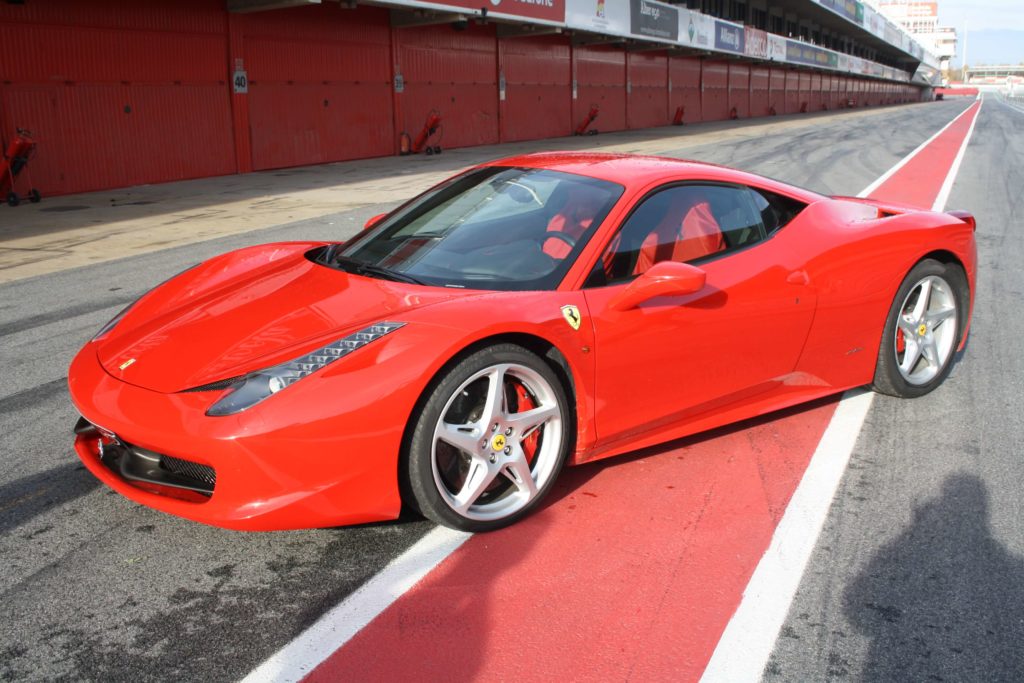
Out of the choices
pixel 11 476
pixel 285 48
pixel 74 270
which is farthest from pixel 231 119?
pixel 11 476

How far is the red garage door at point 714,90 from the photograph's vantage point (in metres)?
44.7

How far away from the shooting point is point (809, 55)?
5997 cm

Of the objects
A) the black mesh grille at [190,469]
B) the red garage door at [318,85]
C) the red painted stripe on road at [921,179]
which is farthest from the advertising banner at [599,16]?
the black mesh grille at [190,469]

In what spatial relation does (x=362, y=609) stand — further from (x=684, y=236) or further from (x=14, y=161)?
(x=14, y=161)

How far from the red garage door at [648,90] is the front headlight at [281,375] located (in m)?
34.5

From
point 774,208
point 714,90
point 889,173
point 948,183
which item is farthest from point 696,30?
point 774,208

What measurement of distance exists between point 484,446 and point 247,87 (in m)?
17.1

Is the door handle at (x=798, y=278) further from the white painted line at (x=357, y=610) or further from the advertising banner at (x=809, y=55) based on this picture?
the advertising banner at (x=809, y=55)

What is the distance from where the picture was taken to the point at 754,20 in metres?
57.7

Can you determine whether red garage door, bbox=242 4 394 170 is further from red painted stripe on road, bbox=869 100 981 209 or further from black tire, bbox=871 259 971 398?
black tire, bbox=871 259 971 398

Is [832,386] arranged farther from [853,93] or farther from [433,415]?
[853,93]

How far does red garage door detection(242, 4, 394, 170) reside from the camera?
18.8 metres

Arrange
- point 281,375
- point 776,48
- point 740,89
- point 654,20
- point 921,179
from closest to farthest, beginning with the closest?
point 281,375, point 921,179, point 654,20, point 740,89, point 776,48

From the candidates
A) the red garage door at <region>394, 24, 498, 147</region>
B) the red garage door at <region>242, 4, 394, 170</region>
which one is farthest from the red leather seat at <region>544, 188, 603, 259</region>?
the red garage door at <region>394, 24, 498, 147</region>
